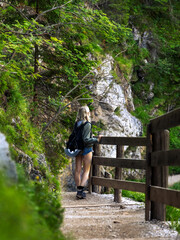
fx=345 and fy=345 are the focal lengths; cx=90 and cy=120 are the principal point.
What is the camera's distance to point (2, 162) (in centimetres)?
255

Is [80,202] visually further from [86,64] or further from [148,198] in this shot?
[86,64]

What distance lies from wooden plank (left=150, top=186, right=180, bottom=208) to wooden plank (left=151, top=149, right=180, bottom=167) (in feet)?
1.22

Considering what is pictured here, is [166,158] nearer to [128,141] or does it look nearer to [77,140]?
[128,141]

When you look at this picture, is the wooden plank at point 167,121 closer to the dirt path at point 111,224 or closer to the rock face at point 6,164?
the dirt path at point 111,224

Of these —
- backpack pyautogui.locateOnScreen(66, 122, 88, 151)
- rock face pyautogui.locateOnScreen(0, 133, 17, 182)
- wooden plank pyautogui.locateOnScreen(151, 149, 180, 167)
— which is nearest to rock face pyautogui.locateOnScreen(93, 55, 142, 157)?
backpack pyautogui.locateOnScreen(66, 122, 88, 151)

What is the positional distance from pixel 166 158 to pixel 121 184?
3.32m

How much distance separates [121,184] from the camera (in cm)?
798

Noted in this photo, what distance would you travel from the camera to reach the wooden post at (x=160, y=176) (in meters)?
5.46

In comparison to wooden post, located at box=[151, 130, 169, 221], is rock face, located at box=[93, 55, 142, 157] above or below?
above

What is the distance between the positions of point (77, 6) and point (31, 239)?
25.7 ft

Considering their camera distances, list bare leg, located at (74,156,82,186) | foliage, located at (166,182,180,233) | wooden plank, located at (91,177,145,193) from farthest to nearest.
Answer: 1. bare leg, located at (74,156,82,186)
2. wooden plank, located at (91,177,145,193)
3. foliage, located at (166,182,180,233)

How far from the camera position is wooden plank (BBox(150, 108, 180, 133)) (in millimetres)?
4637

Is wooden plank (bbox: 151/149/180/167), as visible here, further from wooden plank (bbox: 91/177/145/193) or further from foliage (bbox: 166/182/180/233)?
wooden plank (bbox: 91/177/145/193)

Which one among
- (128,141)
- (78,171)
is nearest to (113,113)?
(78,171)
